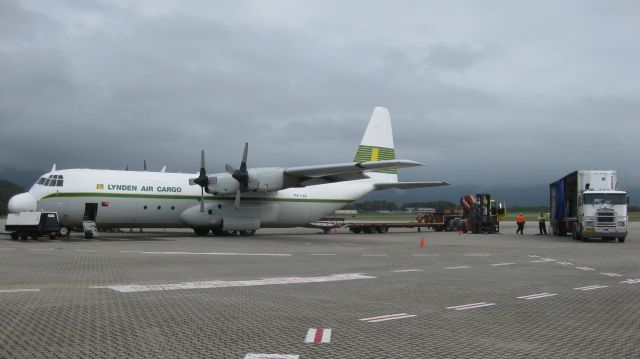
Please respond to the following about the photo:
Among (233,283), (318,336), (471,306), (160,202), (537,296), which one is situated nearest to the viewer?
(318,336)

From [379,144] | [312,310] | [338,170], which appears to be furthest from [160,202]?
[312,310]

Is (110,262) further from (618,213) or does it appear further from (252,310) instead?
(618,213)

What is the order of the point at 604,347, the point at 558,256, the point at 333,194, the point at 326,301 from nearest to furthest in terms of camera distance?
1. the point at 604,347
2. the point at 326,301
3. the point at 558,256
4. the point at 333,194

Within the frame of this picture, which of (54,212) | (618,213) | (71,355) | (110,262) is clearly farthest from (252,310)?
(618,213)

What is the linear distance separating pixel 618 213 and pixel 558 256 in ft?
38.2

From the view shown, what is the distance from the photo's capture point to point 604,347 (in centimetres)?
632

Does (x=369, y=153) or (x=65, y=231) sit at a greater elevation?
(x=369, y=153)

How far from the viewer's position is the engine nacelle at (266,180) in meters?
31.3

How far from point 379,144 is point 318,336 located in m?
32.2

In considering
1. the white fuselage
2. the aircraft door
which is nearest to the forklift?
the white fuselage

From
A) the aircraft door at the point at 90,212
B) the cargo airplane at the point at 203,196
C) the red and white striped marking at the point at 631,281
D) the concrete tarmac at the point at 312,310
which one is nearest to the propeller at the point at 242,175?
the cargo airplane at the point at 203,196

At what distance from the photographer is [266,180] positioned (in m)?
31.4

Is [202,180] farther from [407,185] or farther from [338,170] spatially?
[407,185]

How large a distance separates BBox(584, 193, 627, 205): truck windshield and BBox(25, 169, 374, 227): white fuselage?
1561cm
